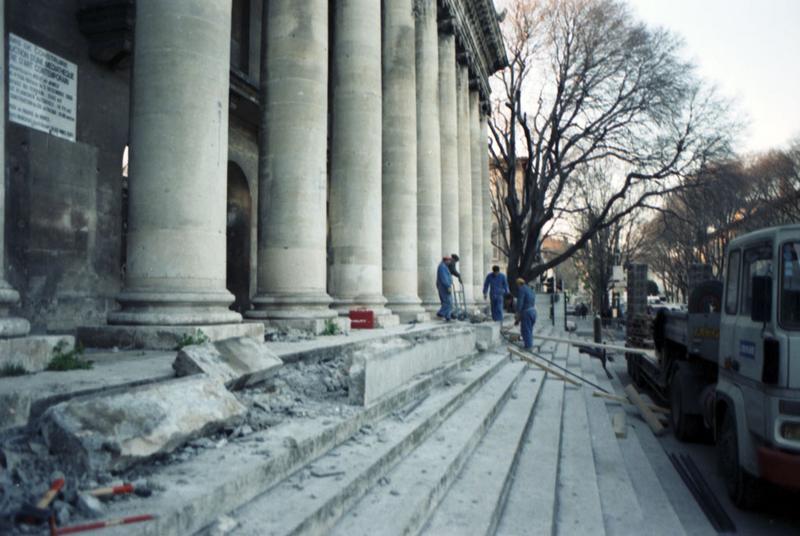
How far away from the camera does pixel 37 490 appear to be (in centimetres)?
291

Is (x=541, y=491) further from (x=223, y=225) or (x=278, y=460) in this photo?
(x=223, y=225)

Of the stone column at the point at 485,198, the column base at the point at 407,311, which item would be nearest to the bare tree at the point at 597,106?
the stone column at the point at 485,198

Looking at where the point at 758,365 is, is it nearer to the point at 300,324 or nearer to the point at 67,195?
the point at 300,324

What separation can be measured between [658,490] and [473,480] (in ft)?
8.34

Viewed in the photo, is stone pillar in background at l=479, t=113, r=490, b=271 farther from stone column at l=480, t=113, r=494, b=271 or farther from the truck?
the truck

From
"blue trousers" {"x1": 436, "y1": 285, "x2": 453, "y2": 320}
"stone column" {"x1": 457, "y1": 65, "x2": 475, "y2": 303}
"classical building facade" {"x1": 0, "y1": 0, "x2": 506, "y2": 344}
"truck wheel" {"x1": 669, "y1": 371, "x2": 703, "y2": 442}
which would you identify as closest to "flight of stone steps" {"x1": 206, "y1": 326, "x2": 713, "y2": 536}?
"truck wheel" {"x1": 669, "y1": 371, "x2": 703, "y2": 442}

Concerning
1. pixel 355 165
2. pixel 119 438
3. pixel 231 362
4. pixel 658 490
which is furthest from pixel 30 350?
pixel 355 165

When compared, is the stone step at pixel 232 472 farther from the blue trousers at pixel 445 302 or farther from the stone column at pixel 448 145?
the stone column at pixel 448 145

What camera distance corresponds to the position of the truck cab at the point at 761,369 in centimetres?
529

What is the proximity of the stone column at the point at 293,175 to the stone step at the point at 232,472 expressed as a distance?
482 cm

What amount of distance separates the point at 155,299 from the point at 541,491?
4760 mm

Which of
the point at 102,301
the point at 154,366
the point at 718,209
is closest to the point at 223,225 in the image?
the point at 154,366

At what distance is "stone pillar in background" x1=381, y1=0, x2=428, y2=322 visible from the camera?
15500 millimetres

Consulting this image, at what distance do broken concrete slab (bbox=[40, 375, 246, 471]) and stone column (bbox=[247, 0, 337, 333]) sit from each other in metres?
5.88
